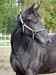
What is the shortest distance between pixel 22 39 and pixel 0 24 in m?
6.59

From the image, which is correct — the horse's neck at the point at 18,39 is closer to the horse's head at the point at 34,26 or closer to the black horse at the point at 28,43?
the black horse at the point at 28,43

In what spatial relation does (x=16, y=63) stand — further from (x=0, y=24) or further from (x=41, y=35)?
(x=0, y=24)

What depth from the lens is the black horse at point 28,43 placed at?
18.3 feet

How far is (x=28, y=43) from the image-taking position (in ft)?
19.6

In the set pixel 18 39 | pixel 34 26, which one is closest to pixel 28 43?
pixel 18 39

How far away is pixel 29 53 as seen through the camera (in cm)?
598

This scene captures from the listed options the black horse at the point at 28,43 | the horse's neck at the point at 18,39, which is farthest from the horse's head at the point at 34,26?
the horse's neck at the point at 18,39

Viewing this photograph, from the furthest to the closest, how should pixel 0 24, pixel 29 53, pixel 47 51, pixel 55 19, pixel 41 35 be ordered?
pixel 55 19 → pixel 0 24 → pixel 47 51 → pixel 29 53 → pixel 41 35

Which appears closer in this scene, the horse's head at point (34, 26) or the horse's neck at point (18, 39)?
the horse's head at point (34, 26)

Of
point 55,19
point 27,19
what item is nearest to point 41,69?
point 27,19

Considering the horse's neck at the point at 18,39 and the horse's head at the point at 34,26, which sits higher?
the horse's head at the point at 34,26

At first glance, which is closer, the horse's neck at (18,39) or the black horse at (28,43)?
the black horse at (28,43)

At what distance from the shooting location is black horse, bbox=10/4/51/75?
18.3ft

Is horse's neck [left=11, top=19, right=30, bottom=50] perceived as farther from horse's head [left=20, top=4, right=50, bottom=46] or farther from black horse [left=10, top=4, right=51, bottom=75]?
horse's head [left=20, top=4, right=50, bottom=46]
